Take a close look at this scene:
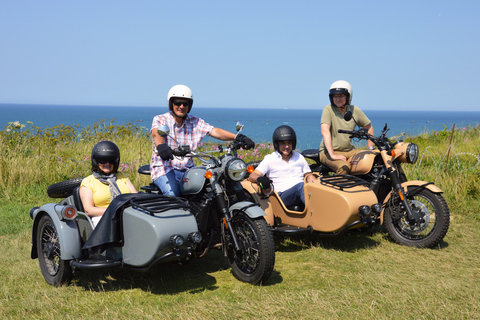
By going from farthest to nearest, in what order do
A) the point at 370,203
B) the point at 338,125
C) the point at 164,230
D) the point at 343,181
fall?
the point at 338,125, the point at 343,181, the point at 370,203, the point at 164,230

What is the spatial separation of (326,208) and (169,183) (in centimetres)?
184

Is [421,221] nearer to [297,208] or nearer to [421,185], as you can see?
[421,185]

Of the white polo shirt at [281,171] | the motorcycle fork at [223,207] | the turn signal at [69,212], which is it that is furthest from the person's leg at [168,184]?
the white polo shirt at [281,171]

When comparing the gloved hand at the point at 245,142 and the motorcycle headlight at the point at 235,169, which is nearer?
the motorcycle headlight at the point at 235,169

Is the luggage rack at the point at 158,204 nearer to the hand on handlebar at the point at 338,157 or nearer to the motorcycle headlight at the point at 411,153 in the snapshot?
the hand on handlebar at the point at 338,157

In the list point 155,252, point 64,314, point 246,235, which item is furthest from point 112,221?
point 246,235

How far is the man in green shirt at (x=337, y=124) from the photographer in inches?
255

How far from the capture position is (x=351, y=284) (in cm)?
457

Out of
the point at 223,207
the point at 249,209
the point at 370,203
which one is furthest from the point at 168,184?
the point at 370,203

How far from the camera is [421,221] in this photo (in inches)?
222

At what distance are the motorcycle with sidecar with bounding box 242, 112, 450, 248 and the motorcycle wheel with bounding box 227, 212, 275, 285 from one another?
3.35ft

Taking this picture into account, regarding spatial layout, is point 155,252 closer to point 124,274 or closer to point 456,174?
point 124,274

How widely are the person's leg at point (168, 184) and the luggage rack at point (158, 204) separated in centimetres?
49

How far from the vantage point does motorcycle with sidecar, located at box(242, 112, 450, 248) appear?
547 cm
